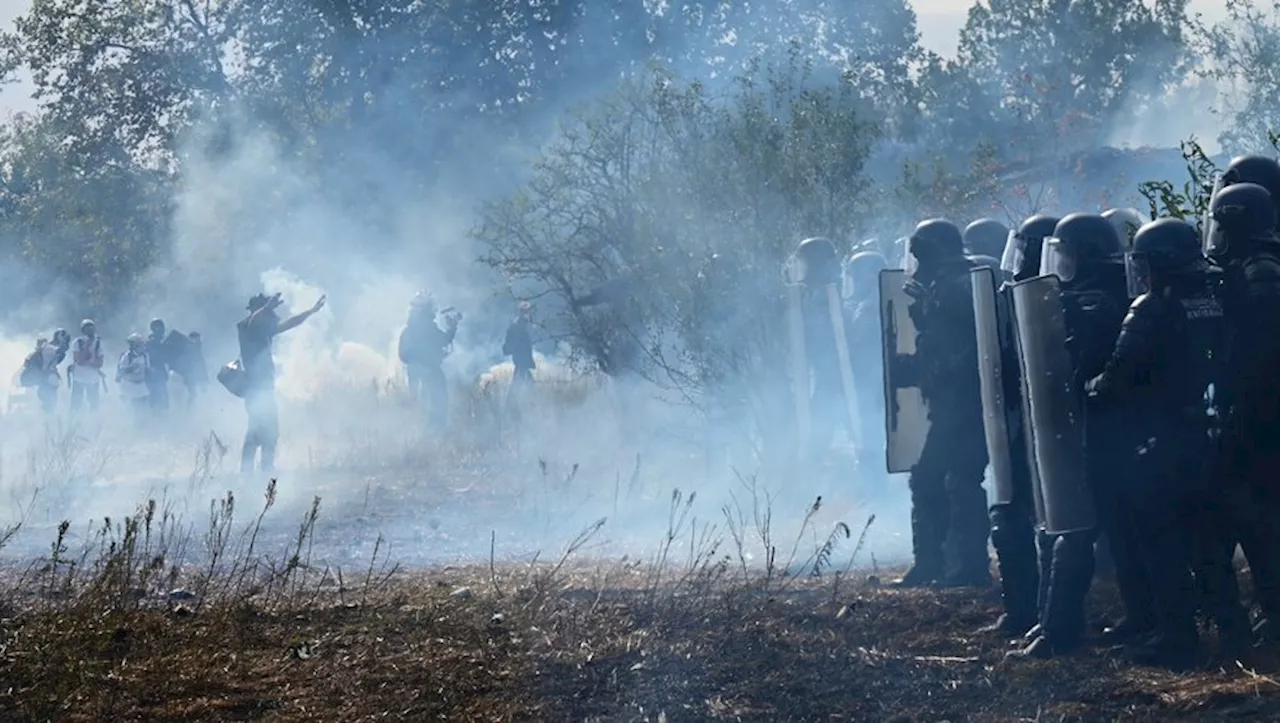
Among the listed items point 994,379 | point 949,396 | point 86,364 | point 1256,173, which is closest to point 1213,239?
point 1256,173

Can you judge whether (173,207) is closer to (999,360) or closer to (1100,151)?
(1100,151)

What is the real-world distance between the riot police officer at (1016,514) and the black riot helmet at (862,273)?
567 centimetres

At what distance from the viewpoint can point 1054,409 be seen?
655 cm

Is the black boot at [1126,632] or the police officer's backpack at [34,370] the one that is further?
the police officer's backpack at [34,370]

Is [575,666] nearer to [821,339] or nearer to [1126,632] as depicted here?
[1126,632]

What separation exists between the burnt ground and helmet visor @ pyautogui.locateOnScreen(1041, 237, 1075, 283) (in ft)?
4.84

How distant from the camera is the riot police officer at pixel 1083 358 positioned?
6547mm

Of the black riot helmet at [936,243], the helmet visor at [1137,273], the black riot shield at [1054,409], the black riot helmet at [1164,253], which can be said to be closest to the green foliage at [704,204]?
the black riot helmet at [936,243]

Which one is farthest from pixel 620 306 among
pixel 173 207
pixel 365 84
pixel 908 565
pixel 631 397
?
pixel 173 207

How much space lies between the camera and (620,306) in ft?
51.2

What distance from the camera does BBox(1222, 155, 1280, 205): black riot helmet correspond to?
7.11 meters

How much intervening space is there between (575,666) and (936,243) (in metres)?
3.23

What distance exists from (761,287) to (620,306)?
2.05 m

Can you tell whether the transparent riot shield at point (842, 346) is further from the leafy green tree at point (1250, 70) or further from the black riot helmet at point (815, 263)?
the leafy green tree at point (1250, 70)
